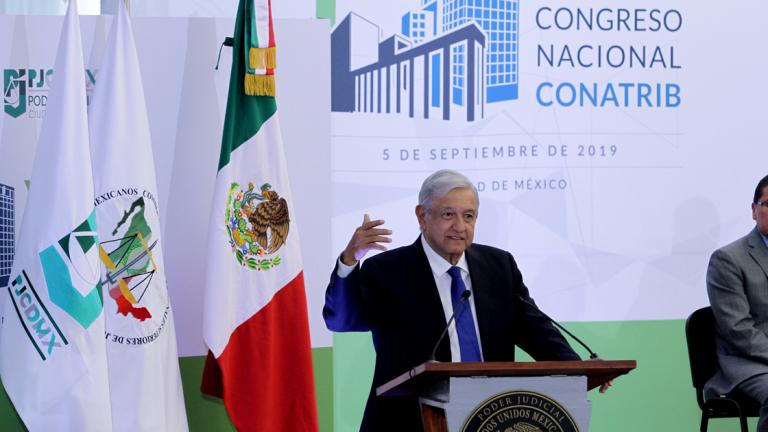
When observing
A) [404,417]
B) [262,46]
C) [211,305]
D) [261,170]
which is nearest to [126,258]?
[211,305]

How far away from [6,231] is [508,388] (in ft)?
6.95

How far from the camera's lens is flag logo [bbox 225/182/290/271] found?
3.89 metres

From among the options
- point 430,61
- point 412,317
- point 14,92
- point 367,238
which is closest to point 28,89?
point 14,92

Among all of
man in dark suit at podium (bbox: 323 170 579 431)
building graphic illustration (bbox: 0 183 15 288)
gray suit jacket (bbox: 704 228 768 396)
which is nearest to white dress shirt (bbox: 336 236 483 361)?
man in dark suit at podium (bbox: 323 170 579 431)

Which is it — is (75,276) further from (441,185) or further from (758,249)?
(758,249)

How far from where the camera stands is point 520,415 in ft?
8.87

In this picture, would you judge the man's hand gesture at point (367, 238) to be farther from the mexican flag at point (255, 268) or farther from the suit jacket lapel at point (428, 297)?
the mexican flag at point (255, 268)

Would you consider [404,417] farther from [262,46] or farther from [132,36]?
[132,36]

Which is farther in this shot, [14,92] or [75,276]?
[14,92]

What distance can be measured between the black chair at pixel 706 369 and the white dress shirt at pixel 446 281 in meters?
1.57

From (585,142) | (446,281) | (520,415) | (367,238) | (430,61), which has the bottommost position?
(520,415)

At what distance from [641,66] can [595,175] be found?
0.63 meters

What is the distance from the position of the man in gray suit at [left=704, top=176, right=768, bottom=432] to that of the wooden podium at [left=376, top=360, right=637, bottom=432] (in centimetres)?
181

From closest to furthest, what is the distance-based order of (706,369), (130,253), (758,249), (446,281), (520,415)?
1. (520,415)
2. (446,281)
3. (130,253)
4. (706,369)
5. (758,249)
